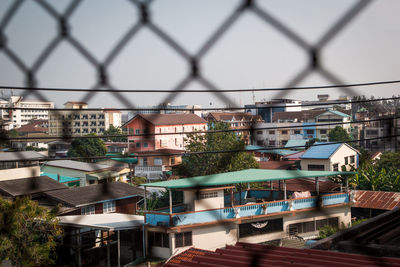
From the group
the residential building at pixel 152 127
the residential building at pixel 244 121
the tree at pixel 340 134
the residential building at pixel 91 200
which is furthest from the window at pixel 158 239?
the residential building at pixel 152 127

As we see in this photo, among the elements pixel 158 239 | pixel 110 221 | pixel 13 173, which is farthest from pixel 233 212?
pixel 13 173

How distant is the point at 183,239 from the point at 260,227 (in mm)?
920

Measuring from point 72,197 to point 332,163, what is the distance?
11.4ft

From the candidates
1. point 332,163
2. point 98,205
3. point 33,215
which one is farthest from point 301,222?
point 33,215

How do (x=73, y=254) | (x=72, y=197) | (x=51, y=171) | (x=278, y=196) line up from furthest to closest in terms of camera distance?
1. (x=51, y=171)
2. (x=278, y=196)
3. (x=72, y=197)
4. (x=73, y=254)

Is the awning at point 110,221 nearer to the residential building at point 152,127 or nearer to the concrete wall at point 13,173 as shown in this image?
the concrete wall at point 13,173

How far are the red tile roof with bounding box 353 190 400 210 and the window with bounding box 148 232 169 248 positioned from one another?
7.80 feet

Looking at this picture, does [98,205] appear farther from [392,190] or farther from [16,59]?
[16,59]

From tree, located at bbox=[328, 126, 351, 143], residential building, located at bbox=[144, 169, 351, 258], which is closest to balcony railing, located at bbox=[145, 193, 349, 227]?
residential building, located at bbox=[144, 169, 351, 258]

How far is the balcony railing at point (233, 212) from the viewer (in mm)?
4117

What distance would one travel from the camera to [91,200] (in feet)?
14.1

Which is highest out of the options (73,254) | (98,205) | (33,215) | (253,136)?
(253,136)

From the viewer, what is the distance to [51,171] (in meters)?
5.62

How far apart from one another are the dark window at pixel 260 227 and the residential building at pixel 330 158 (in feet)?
3.66
